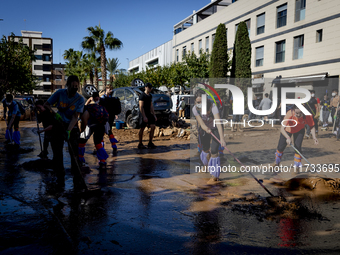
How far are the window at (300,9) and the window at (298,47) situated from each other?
4.83ft

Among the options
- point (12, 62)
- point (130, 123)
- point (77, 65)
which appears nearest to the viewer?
point (130, 123)

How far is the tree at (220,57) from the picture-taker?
29578mm

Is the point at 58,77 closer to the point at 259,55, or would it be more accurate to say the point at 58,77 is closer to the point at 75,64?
the point at 75,64

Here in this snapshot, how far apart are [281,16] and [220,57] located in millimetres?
6572

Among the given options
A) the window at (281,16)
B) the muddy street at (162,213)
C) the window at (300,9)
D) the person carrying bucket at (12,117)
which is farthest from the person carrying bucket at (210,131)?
the window at (281,16)

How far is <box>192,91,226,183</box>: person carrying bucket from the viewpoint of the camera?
18.4 ft

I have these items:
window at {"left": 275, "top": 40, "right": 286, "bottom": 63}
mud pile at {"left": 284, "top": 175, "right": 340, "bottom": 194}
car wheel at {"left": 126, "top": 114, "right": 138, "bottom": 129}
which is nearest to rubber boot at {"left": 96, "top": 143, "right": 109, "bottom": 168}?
mud pile at {"left": 284, "top": 175, "right": 340, "bottom": 194}

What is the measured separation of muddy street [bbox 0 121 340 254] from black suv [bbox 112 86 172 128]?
665 cm

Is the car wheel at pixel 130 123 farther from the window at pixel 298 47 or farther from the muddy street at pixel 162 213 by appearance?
the window at pixel 298 47

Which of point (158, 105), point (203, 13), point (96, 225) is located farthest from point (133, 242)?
point (203, 13)

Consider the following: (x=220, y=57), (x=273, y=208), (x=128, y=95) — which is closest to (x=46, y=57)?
(x=220, y=57)

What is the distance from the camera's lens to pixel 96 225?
3.40 meters

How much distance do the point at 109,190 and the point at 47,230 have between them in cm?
168

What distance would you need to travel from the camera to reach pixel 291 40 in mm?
24438
